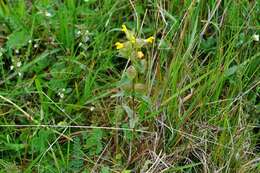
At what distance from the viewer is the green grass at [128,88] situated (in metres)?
2.04

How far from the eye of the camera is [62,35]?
7.68ft

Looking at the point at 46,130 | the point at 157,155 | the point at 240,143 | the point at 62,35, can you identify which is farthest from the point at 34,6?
the point at 240,143

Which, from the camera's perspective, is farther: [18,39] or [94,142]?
[18,39]

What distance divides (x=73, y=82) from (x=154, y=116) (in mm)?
370

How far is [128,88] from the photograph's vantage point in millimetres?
1923

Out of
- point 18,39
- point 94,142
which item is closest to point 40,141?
point 94,142

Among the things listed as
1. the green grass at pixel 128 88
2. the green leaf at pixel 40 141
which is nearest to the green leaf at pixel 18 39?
the green grass at pixel 128 88

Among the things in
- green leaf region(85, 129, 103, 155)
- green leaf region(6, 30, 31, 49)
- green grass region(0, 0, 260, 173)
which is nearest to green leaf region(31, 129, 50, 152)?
green grass region(0, 0, 260, 173)

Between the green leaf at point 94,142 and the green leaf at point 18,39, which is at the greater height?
the green leaf at point 18,39

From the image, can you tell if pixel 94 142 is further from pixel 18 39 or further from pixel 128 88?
pixel 18 39

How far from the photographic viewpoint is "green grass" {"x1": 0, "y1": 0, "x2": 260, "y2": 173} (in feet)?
6.68

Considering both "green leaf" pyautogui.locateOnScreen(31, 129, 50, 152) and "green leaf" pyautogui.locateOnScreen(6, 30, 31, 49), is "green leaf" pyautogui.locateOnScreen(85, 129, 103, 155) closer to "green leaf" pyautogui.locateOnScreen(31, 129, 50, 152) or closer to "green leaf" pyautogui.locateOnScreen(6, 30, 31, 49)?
"green leaf" pyautogui.locateOnScreen(31, 129, 50, 152)

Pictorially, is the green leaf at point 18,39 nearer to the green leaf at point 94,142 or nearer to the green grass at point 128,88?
the green grass at point 128,88

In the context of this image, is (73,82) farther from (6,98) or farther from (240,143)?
(240,143)
